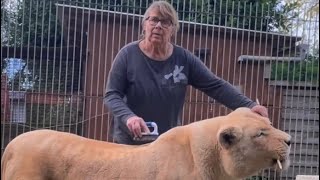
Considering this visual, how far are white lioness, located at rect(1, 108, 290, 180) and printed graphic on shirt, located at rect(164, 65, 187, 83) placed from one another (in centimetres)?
78

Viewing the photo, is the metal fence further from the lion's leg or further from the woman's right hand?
the lion's leg

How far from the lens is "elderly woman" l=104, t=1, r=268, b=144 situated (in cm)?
438

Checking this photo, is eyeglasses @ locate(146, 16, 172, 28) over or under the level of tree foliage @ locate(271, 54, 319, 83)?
over

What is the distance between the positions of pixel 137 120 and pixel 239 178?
724 millimetres

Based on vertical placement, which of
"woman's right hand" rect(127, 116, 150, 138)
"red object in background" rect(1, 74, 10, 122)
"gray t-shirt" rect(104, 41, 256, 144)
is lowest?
"red object in background" rect(1, 74, 10, 122)

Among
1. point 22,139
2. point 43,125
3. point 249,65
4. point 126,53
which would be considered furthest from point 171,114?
point 249,65

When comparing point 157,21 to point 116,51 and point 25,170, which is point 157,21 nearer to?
point 25,170

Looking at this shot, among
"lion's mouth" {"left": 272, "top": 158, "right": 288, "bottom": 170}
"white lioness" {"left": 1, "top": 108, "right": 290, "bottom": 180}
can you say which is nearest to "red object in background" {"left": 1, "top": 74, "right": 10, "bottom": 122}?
"white lioness" {"left": 1, "top": 108, "right": 290, "bottom": 180}

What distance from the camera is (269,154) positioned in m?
3.46

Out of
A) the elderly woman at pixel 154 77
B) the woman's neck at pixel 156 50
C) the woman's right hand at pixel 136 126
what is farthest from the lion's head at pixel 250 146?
the woman's neck at pixel 156 50

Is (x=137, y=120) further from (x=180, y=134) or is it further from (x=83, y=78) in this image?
(x=83, y=78)

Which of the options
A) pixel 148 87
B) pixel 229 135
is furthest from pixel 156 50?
pixel 229 135

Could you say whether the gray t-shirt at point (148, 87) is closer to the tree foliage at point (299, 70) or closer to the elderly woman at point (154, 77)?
the elderly woman at point (154, 77)

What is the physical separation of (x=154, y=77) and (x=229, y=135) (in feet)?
3.51
